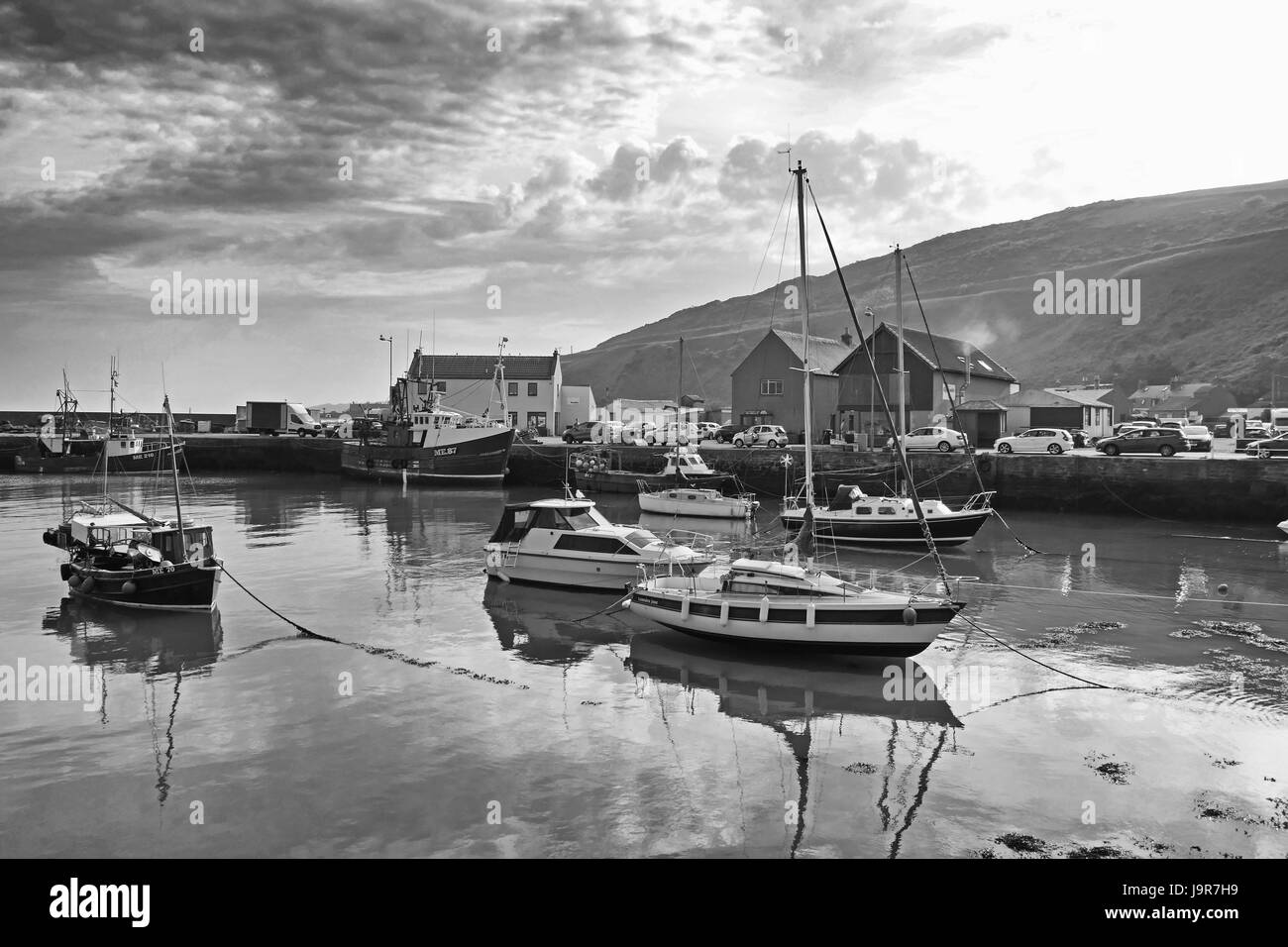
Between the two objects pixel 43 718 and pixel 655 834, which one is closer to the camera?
pixel 655 834

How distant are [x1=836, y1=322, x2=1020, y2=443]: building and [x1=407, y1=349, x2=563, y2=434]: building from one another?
30493mm

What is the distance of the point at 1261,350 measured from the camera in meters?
125

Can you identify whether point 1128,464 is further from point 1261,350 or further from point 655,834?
point 1261,350

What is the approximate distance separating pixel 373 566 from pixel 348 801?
19.0 metres

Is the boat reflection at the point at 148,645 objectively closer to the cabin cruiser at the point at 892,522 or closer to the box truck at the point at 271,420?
the cabin cruiser at the point at 892,522

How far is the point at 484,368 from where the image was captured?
278 feet

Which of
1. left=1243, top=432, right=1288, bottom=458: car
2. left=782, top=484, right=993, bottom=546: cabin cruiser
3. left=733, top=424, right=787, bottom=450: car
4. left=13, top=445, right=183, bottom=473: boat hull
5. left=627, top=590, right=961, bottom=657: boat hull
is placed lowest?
left=627, top=590, right=961, bottom=657: boat hull

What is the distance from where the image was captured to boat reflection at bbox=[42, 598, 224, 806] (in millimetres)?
16048

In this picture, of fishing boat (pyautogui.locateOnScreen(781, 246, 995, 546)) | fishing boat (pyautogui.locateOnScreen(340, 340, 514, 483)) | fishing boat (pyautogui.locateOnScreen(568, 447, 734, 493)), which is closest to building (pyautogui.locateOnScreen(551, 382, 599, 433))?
fishing boat (pyautogui.locateOnScreen(340, 340, 514, 483))

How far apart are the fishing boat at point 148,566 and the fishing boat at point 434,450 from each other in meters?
33.1

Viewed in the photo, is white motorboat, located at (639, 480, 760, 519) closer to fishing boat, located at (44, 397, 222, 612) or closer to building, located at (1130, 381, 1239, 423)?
fishing boat, located at (44, 397, 222, 612)

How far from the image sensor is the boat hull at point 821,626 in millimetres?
17422

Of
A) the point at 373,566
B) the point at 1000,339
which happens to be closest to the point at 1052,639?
the point at 373,566
